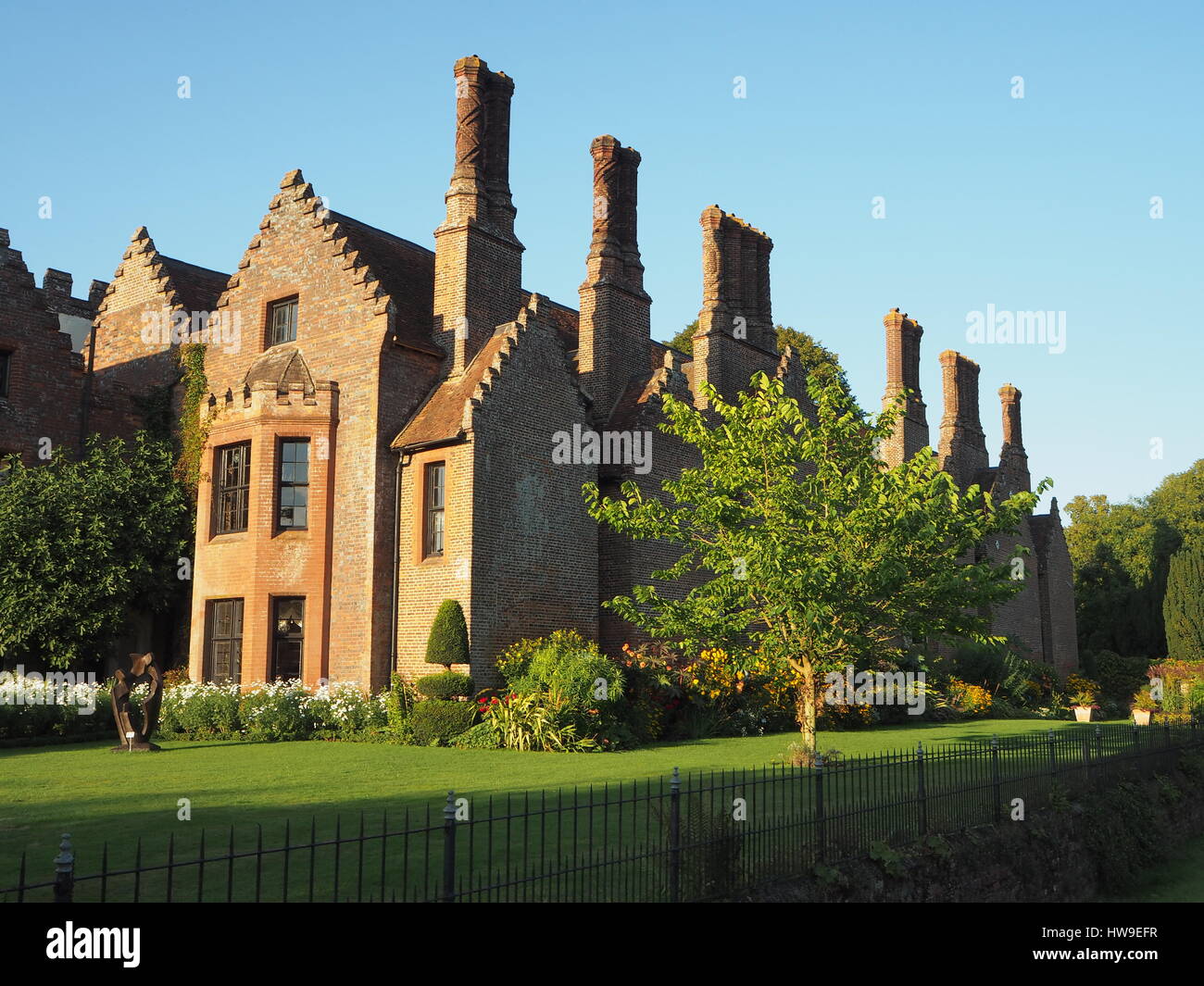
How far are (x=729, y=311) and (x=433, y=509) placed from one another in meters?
10.7

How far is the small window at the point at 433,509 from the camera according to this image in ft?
72.8

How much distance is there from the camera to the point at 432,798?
494 inches

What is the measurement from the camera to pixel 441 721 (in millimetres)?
19781

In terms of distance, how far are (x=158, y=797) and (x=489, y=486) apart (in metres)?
10.1

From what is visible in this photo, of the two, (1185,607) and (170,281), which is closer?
(170,281)

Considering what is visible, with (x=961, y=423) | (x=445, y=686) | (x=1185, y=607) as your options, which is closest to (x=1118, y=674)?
(x=1185, y=607)

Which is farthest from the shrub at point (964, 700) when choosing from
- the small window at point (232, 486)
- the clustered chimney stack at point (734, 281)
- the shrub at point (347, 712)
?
the small window at point (232, 486)

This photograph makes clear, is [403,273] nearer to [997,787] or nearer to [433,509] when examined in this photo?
[433,509]

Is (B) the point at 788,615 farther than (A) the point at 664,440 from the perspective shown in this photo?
No

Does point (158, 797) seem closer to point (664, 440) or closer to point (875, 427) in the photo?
point (875, 427)

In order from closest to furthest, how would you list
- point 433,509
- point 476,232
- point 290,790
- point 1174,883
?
point 290,790 → point 1174,883 → point 433,509 → point 476,232

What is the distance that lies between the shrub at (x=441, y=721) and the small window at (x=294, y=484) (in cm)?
562

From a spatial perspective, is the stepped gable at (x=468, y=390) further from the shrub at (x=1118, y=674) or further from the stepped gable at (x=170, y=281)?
the shrub at (x=1118, y=674)
